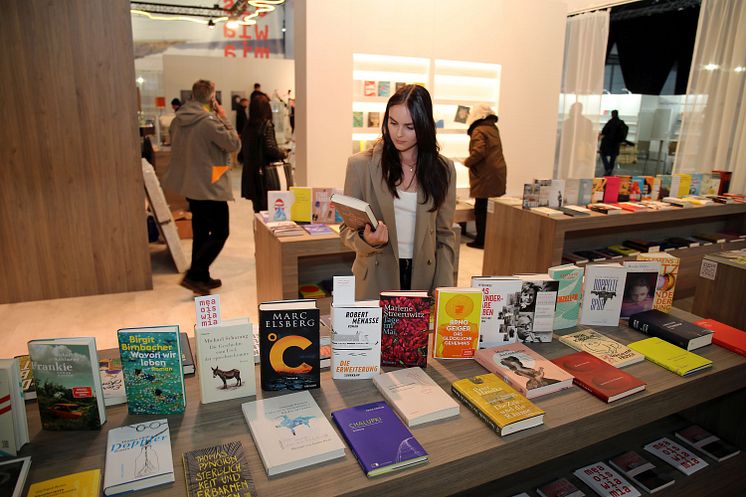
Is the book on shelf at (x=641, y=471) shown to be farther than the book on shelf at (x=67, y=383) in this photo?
Yes

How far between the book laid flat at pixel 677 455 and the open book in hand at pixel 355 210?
1.28m

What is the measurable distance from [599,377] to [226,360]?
40.4 inches

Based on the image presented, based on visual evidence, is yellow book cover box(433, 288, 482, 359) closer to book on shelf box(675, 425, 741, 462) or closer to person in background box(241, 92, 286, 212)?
book on shelf box(675, 425, 741, 462)

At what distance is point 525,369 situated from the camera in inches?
58.6

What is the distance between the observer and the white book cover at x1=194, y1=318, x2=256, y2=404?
128cm

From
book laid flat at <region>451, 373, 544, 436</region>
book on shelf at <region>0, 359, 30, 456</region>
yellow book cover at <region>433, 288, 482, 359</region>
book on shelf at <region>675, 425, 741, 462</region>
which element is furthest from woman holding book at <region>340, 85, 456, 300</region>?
book on shelf at <region>0, 359, 30, 456</region>

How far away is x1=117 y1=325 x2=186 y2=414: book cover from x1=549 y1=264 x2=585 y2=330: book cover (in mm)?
1170

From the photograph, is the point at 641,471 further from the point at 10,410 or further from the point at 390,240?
the point at 10,410

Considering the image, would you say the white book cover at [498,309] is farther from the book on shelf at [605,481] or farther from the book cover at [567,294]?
the book on shelf at [605,481]

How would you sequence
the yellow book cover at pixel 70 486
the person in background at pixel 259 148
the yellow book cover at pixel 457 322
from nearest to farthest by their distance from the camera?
the yellow book cover at pixel 70 486, the yellow book cover at pixel 457 322, the person in background at pixel 259 148

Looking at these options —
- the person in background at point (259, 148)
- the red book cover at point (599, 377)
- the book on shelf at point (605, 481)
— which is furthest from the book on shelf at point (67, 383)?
the person in background at point (259, 148)

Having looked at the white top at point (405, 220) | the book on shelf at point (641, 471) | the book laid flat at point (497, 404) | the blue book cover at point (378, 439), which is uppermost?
the white top at point (405, 220)

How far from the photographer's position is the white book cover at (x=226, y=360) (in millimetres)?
1277

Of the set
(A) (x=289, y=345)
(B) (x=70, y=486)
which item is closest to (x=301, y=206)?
(A) (x=289, y=345)
